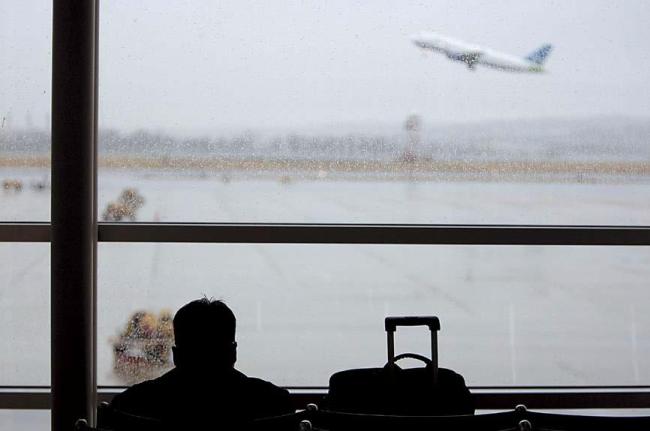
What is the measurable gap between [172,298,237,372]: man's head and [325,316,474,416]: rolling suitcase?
1.55 feet

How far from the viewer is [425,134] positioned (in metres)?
3.70

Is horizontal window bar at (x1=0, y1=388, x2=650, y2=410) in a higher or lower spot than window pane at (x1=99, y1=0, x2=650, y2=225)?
lower

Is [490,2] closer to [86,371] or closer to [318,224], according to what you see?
[318,224]

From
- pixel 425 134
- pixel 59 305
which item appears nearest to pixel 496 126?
pixel 425 134

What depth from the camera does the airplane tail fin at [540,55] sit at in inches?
146

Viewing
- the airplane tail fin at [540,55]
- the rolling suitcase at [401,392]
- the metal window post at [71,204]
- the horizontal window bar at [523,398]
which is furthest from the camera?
the airplane tail fin at [540,55]

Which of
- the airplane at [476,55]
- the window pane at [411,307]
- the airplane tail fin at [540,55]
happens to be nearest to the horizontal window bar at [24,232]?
the window pane at [411,307]

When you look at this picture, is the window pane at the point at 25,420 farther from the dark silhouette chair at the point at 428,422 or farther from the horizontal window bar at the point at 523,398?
the dark silhouette chair at the point at 428,422

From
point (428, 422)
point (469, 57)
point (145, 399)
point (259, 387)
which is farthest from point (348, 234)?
point (428, 422)

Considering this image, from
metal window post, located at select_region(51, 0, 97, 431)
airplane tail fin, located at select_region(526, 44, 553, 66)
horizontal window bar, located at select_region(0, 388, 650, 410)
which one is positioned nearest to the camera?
metal window post, located at select_region(51, 0, 97, 431)

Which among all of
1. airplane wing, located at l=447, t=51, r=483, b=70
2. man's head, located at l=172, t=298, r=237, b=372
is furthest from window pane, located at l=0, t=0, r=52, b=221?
airplane wing, located at l=447, t=51, r=483, b=70

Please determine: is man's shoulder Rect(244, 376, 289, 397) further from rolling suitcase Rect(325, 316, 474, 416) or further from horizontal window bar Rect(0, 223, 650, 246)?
horizontal window bar Rect(0, 223, 650, 246)

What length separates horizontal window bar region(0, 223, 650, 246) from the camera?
3617mm

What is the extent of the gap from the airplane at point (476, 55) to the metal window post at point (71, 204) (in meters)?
1.53
